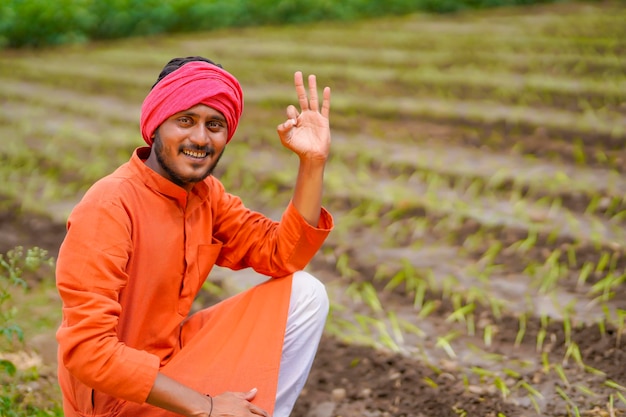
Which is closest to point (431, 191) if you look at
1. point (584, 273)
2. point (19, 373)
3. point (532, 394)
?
point (584, 273)

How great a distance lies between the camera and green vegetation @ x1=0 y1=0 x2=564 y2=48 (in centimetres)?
916

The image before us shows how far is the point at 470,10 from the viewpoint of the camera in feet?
35.5

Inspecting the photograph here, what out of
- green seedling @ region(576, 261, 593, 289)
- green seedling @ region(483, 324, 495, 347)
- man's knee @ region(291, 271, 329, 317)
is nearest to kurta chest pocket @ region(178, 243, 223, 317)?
man's knee @ region(291, 271, 329, 317)

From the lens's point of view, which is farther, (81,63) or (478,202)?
(81,63)

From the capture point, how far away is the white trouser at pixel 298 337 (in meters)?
2.38

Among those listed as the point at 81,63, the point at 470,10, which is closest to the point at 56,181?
the point at 81,63

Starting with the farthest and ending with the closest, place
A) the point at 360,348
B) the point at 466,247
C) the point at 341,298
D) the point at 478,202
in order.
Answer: the point at 478,202, the point at 466,247, the point at 341,298, the point at 360,348

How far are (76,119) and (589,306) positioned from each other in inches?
175

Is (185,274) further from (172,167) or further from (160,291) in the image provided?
(172,167)

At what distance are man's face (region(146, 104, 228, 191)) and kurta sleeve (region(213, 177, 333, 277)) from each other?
23cm

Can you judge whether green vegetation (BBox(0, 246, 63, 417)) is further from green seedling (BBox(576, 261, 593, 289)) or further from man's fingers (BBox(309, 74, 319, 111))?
green seedling (BBox(576, 261, 593, 289))

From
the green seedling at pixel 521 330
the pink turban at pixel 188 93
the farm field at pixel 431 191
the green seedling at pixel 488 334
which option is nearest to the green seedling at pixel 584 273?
the farm field at pixel 431 191

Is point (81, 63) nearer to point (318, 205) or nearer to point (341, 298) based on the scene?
point (341, 298)

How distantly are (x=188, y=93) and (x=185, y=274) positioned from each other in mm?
506
